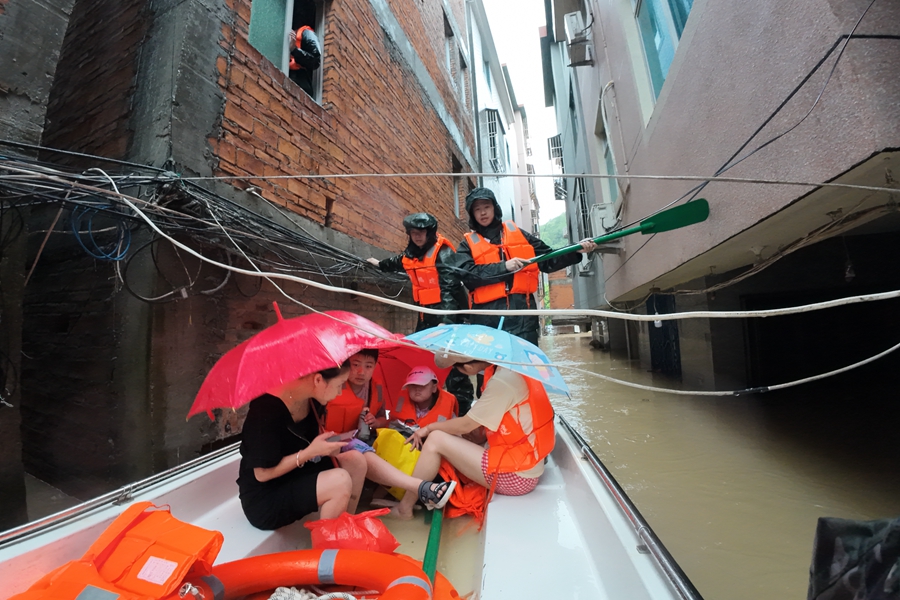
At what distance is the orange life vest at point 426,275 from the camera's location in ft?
12.6

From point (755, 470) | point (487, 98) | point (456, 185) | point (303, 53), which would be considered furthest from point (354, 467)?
point (487, 98)

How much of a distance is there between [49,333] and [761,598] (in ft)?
16.6

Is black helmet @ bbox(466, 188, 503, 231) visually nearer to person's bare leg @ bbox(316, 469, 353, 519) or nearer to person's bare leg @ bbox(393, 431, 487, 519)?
person's bare leg @ bbox(393, 431, 487, 519)

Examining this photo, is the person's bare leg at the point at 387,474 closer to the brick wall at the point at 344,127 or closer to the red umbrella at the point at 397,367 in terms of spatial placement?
the red umbrella at the point at 397,367

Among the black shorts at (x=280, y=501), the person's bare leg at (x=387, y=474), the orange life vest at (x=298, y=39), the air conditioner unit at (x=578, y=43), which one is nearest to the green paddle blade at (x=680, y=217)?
the person's bare leg at (x=387, y=474)

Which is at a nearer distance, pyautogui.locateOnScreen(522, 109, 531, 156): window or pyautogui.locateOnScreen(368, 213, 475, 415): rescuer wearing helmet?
pyautogui.locateOnScreen(368, 213, 475, 415): rescuer wearing helmet

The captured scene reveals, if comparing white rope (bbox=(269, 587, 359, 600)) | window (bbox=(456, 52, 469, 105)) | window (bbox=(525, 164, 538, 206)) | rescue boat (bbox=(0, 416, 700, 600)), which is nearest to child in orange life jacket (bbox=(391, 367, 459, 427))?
rescue boat (bbox=(0, 416, 700, 600))

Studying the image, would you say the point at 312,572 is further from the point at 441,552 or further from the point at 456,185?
the point at 456,185

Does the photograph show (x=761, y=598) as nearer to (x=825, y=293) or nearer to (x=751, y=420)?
(x=751, y=420)

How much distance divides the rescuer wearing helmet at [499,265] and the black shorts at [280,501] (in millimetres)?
1846

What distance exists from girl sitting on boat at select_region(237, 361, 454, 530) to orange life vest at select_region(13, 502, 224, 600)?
43 cm

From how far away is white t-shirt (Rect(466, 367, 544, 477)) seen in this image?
2.05m

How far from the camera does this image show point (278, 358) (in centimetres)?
162

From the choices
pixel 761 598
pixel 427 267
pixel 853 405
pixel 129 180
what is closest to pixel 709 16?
pixel 427 267
